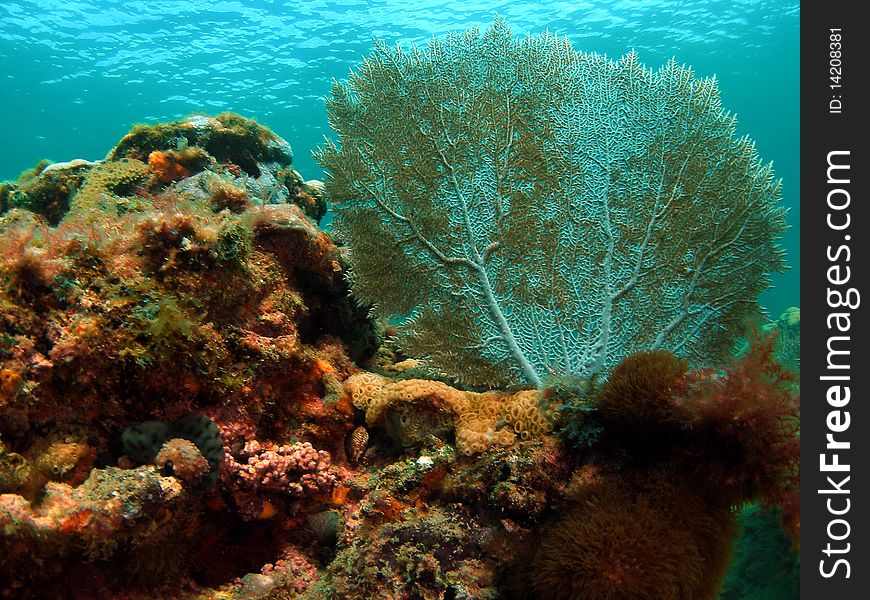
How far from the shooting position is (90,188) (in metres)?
5.73

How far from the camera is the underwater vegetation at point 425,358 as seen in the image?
98.1 inches

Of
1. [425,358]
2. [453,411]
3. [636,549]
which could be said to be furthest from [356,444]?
[636,549]

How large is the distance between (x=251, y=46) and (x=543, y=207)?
95.3 ft

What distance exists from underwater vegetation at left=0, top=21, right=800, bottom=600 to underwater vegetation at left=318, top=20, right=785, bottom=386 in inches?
1.0

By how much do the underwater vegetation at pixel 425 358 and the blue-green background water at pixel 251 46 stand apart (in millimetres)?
17489

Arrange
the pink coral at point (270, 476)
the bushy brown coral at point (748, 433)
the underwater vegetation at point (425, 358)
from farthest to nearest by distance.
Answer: the pink coral at point (270, 476) → the underwater vegetation at point (425, 358) → the bushy brown coral at point (748, 433)

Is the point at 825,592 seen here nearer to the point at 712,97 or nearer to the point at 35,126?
the point at 712,97

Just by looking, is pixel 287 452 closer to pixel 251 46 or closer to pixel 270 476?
pixel 270 476

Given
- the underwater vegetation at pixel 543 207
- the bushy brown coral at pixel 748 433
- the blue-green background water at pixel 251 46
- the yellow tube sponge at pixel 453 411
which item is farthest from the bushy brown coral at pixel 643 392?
the blue-green background water at pixel 251 46

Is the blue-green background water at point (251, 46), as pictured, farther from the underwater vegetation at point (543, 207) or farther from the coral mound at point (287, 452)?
the coral mound at point (287, 452)

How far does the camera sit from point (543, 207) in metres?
4.71

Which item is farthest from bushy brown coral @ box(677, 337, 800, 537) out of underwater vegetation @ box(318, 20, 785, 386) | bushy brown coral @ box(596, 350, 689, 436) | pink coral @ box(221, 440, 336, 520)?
pink coral @ box(221, 440, 336, 520)

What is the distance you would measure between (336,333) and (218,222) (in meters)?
1.72

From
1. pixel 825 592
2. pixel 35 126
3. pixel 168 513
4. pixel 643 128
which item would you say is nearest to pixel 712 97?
pixel 643 128
